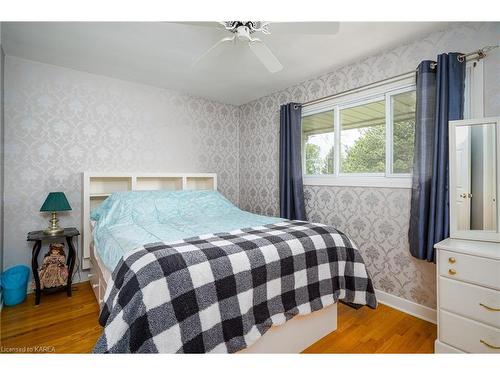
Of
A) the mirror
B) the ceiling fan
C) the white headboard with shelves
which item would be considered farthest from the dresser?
the white headboard with shelves

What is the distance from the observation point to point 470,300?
148cm

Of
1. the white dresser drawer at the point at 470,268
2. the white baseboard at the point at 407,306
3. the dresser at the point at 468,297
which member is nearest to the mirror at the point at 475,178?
the dresser at the point at 468,297

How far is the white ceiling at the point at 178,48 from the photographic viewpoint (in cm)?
196

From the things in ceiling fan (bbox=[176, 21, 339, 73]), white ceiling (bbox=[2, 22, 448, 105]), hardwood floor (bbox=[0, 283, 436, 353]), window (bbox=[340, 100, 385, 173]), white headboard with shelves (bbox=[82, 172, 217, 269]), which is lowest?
hardwood floor (bbox=[0, 283, 436, 353])

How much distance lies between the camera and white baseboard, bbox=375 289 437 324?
203 centimetres

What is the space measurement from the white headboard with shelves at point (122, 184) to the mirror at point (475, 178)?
2.64m

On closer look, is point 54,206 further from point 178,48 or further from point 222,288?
point 222,288

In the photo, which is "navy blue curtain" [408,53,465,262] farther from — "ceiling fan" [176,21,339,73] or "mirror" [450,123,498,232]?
"ceiling fan" [176,21,339,73]

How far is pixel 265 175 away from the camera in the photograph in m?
3.57

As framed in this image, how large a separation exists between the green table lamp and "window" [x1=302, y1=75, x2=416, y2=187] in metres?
2.55

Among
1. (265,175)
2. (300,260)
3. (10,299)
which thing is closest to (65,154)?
(10,299)

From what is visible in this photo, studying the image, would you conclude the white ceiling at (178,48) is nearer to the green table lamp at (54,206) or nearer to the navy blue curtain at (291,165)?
the navy blue curtain at (291,165)

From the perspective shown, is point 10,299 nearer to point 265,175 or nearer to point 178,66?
point 178,66
